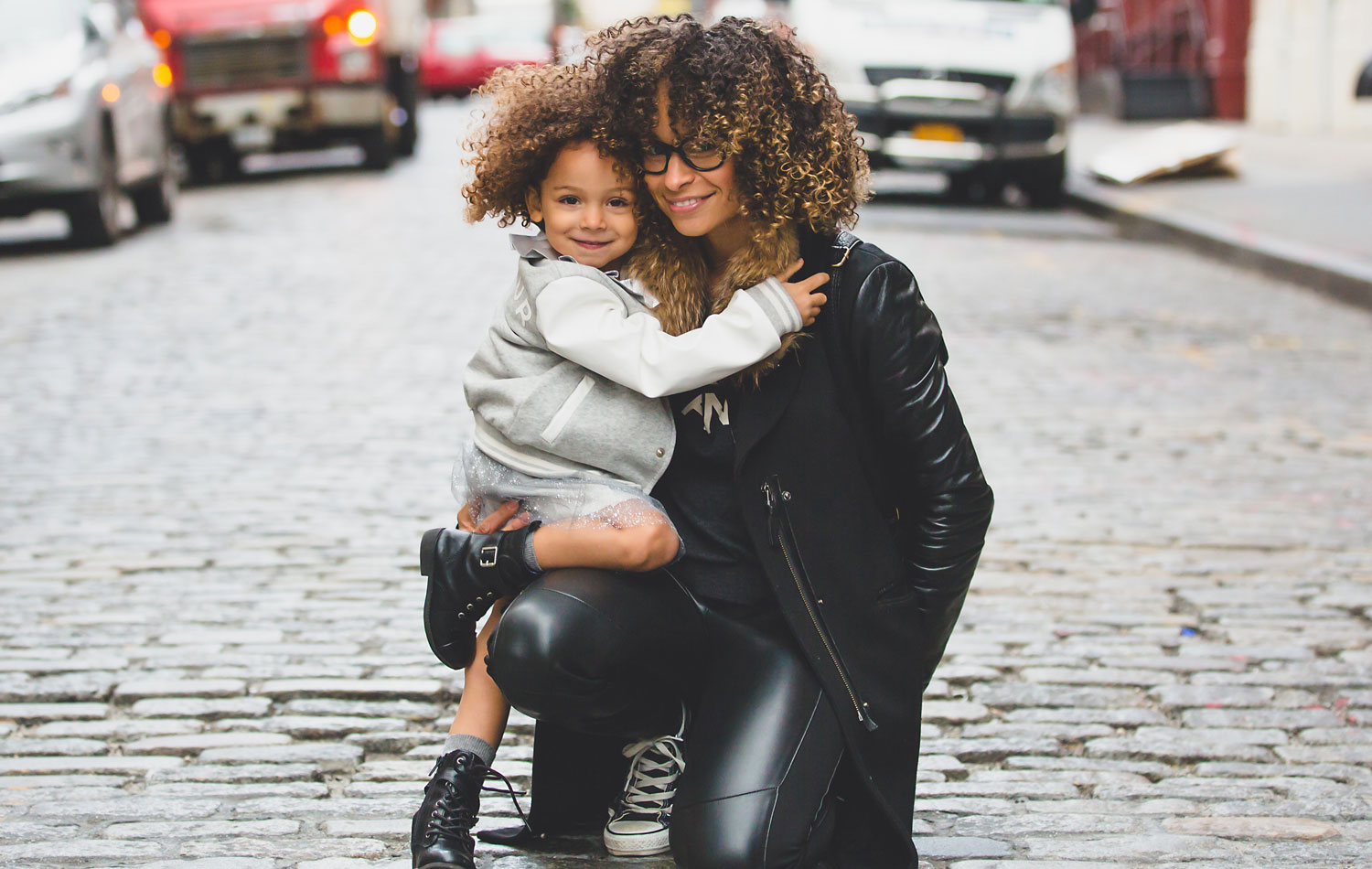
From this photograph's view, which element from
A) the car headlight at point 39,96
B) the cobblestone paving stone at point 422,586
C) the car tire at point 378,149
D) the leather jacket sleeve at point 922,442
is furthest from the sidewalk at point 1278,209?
the car headlight at point 39,96

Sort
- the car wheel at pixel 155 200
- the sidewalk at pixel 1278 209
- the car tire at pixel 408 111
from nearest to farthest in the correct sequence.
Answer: the sidewalk at pixel 1278 209, the car wheel at pixel 155 200, the car tire at pixel 408 111

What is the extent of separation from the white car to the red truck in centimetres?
435

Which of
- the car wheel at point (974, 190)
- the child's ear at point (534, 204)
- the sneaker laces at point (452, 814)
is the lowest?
the car wheel at point (974, 190)

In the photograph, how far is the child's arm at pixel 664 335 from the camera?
2643mm

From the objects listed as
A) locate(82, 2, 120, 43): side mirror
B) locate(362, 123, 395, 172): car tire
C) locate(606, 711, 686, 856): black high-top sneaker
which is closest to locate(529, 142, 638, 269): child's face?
locate(606, 711, 686, 856): black high-top sneaker

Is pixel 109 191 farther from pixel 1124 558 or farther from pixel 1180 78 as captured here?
pixel 1180 78

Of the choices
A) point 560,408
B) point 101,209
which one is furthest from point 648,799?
point 101,209

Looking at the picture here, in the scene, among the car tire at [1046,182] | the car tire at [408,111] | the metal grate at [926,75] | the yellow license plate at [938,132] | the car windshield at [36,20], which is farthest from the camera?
the car tire at [408,111]

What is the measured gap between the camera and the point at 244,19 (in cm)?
1538

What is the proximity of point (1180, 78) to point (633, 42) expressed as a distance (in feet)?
70.9

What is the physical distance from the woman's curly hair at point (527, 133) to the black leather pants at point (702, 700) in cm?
65

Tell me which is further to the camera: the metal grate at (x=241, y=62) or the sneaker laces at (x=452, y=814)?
the metal grate at (x=241, y=62)

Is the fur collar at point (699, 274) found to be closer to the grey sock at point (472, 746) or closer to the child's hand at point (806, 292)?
the child's hand at point (806, 292)

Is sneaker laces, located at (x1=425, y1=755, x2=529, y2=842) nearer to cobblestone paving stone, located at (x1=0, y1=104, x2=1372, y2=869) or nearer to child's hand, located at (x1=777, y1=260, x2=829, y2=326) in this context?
cobblestone paving stone, located at (x1=0, y1=104, x2=1372, y2=869)
